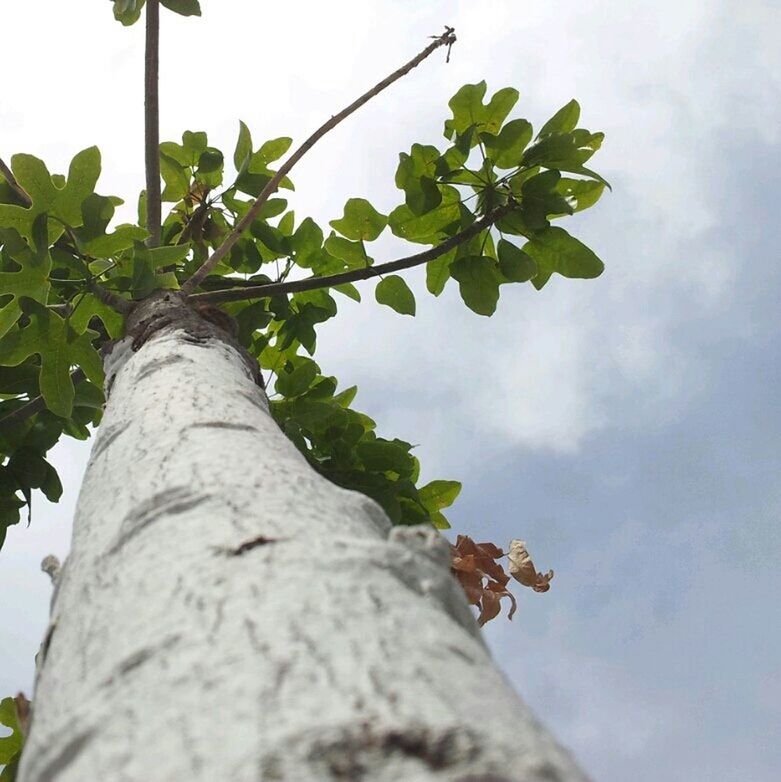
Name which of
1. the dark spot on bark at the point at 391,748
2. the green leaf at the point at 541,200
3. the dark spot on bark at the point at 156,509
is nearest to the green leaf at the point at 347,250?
the green leaf at the point at 541,200

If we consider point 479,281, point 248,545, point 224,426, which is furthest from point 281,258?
point 248,545

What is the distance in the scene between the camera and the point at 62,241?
2451 millimetres

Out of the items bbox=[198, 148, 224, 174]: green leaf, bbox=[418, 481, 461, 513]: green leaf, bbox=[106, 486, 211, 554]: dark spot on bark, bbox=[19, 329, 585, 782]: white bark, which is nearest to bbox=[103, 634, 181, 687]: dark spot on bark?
bbox=[19, 329, 585, 782]: white bark

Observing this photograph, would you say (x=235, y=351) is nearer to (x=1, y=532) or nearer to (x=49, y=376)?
(x=49, y=376)

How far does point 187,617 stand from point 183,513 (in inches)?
9.4

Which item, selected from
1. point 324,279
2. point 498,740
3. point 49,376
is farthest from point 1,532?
point 498,740

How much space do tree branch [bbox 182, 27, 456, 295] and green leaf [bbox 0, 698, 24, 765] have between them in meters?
1.48

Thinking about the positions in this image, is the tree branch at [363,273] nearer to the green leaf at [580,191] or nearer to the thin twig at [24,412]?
the green leaf at [580,191]

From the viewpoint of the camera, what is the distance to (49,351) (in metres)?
2.27

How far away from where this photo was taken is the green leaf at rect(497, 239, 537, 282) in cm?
263

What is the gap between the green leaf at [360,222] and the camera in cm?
297

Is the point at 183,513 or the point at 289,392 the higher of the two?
the point at 289,392

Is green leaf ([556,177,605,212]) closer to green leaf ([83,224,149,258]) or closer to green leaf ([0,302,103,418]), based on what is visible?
green leaf ([83,224,149,258])

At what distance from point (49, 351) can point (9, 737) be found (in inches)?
54.2
